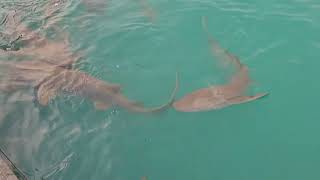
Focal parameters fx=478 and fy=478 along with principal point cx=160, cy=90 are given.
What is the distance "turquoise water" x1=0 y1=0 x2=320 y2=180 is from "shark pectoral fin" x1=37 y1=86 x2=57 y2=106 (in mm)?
63

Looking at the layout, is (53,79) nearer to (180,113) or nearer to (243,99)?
(180,113)

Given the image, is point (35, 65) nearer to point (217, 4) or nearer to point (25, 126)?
point (25, 126)

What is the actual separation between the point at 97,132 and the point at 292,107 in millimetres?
1443

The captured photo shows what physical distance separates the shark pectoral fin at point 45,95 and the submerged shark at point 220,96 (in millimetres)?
989

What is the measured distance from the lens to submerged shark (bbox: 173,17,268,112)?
3611mm

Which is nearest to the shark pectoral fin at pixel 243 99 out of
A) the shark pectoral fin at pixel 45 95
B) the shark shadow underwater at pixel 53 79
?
the shark shadow underwater at pixel 53 79

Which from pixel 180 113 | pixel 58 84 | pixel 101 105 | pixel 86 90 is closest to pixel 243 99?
pixel 180 113

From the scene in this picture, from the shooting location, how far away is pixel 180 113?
141 inches

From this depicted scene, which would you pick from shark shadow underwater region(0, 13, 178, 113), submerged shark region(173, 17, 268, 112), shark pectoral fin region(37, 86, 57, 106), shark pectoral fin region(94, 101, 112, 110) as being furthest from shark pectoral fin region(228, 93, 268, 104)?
shark pectoral fin region(37, 86, 57, 106)

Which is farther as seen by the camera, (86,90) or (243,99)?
(86,90)

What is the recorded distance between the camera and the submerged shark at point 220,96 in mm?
3611

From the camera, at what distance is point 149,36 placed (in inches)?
164

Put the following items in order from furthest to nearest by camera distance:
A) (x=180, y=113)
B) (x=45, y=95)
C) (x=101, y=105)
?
(x=45, y=95), (x=101, y=105), (x=180, y=113)

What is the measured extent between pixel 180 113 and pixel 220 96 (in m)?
0.35
